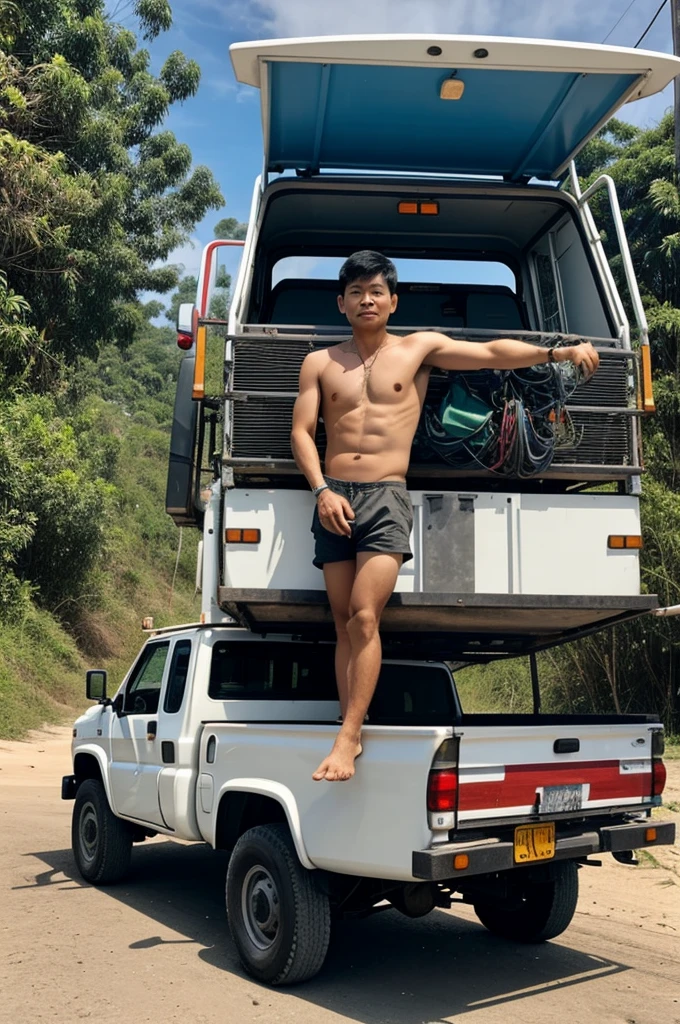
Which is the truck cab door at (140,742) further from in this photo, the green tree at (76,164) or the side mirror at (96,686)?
the green tree at (76,164)

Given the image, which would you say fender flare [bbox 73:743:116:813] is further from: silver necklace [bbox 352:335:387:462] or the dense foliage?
the dense foliage

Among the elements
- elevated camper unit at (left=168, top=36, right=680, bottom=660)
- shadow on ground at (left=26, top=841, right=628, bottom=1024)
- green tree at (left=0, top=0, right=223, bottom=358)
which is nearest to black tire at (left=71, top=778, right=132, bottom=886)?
shadow on ground at (left=26, top=841, right=628, bottom=1024)

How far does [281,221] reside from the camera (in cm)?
695

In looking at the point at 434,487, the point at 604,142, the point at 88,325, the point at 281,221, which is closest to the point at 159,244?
the point at 88,325

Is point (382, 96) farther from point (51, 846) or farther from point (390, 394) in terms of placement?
point (51, 846)

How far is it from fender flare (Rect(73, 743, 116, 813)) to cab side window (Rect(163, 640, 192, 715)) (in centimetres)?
94

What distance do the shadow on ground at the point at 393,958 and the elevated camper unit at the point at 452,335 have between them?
1.66m

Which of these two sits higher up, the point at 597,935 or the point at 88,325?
the point at 88,325

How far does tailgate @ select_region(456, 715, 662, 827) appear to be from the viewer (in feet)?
14.1

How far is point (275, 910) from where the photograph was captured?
4.76 metres

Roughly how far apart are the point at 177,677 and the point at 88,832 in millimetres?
1640

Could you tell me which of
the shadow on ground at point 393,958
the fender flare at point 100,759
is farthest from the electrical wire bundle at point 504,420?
the fender flare at point 100,759

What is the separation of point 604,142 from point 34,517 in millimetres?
13923

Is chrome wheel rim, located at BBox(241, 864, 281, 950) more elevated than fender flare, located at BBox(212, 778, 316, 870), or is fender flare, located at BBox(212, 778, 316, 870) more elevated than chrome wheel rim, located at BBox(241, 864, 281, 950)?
fender flare, located at BBox(212, 778, 316, 870)
